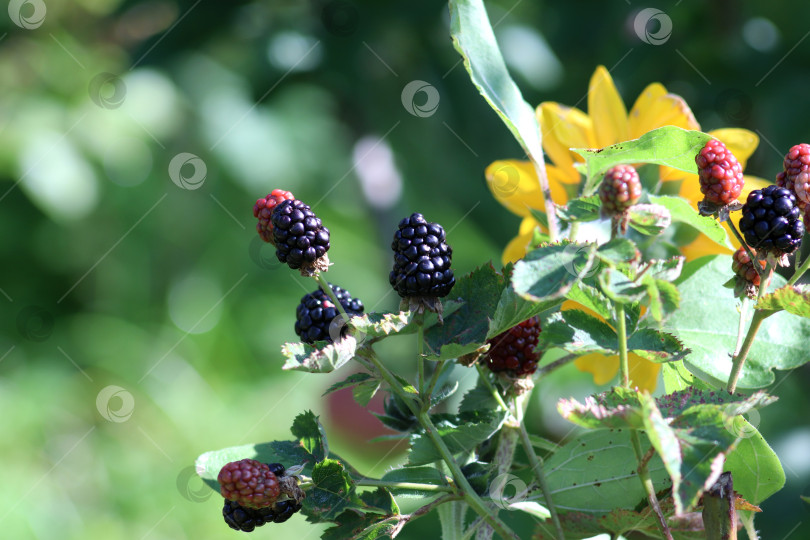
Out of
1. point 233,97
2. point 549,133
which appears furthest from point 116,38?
point 549,133

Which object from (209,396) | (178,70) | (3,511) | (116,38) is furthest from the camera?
(209,396)

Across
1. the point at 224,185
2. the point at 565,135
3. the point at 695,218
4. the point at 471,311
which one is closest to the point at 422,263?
the point at 471,311

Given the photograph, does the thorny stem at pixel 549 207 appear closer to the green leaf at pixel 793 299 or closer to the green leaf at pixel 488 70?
the green leaf at pixel 488 70

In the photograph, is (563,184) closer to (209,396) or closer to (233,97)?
(233,97)

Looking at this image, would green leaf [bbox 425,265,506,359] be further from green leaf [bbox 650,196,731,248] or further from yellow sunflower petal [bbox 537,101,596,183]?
yellow sunflower petal [bbox 537,101,596,183]

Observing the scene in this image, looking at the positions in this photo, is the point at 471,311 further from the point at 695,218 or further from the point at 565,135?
the point at 565,135

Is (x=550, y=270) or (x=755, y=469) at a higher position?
(x=550, y=270)
